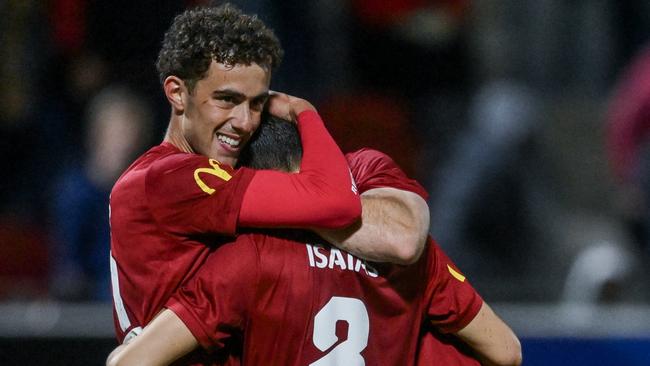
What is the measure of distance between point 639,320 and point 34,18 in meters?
3.77

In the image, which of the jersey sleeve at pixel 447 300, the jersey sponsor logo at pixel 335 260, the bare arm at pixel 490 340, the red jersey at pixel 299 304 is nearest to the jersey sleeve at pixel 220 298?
the red jersey at pixel 299 304

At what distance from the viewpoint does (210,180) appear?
320 centimetres

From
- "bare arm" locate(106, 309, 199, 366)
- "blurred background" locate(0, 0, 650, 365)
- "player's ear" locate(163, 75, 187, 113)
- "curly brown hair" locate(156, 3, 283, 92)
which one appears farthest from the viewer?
"blurred background" locate(0, 0, 650, 365)

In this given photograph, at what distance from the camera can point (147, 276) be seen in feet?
10.6

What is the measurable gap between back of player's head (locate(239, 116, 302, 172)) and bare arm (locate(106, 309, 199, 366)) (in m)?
0.51

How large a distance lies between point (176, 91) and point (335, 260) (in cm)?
67

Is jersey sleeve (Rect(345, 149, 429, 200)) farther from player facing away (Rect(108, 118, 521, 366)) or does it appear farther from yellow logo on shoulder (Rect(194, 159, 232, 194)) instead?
A: yellow logo on shoulder (Rect(194, 159, 232, 194))

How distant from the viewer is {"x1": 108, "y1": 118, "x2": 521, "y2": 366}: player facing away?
3098 millimetres

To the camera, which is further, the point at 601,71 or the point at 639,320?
the point at 601,71

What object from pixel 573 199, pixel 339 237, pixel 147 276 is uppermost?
pixel 573 199

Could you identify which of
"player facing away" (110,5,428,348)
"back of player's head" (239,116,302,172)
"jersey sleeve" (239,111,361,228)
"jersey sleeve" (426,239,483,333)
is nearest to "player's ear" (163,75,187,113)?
"player facing away" (110,5,428,348)

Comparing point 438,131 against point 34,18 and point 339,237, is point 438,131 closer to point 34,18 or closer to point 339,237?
Answer: point 34,18

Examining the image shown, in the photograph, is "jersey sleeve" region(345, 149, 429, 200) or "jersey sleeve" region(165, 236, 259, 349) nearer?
"jersey sleeve" region(165, 236, 259, 349)

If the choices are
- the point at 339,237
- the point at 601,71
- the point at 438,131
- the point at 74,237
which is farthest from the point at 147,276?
the point at 601,71
